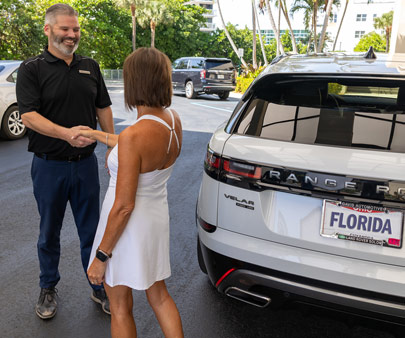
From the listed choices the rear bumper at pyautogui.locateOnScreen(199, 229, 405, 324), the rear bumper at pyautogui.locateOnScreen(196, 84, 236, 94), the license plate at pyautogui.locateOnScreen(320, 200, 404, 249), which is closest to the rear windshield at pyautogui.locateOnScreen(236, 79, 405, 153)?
the license plate at pyautogui.locateOnScreen(320, 200, 404, 249)

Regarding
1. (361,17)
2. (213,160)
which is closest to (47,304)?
(213,160)

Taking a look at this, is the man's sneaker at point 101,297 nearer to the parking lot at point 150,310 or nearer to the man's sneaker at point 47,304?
the parking lot at point 150,310

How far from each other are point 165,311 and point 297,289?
0.69 m

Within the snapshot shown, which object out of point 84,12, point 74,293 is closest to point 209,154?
point 74,293

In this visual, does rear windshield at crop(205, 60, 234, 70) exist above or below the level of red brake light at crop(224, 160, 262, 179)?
below

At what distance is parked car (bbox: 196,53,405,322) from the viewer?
2020 mm

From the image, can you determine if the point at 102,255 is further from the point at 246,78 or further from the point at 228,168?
the point at 246,78

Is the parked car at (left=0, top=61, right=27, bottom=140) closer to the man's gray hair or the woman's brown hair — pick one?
the man's gray hair

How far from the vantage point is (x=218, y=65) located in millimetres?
19750

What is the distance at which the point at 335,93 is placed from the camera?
275 centimetres

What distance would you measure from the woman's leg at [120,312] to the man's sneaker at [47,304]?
3.44 feet

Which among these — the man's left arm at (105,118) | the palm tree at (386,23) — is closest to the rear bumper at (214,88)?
the man's left arm at (105,118)

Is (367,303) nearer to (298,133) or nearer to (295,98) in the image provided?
(298,133)

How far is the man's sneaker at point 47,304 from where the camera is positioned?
291cm
